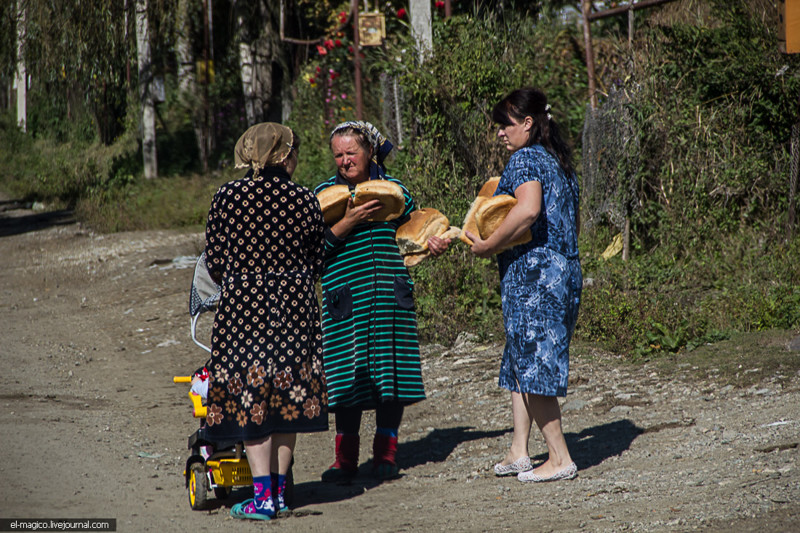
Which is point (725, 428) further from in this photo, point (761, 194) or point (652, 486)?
point (761, 194)

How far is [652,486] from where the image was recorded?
167 inches

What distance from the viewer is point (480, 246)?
14.5 ft

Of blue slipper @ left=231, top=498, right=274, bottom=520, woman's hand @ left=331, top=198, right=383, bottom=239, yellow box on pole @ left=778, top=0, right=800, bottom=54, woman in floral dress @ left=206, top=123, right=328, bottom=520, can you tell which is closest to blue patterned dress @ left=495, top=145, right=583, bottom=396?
woman's hand @ left=331, top=198, right=383, bottom=239

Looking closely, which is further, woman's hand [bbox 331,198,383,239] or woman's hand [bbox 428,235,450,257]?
woman's hand [bbox 428,235,450,257]

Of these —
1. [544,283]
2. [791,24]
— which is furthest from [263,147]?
[791,24]

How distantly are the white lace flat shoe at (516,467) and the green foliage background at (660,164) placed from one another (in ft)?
8.37

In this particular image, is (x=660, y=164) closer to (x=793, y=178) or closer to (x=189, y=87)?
(x=793, y=178)

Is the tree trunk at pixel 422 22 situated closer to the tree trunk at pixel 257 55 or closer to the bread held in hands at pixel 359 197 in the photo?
the bread held in hands at pixel 359 197

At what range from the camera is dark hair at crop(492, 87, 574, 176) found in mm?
4426

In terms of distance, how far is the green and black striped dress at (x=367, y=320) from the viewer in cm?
480

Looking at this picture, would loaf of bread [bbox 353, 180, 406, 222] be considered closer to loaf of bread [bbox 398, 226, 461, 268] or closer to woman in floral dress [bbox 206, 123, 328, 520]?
loaf of bread [bbox 398, 226, 461, 268]

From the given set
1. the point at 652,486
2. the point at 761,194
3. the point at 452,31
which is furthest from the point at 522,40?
the point at 652,486

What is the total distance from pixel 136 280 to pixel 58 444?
619 cm

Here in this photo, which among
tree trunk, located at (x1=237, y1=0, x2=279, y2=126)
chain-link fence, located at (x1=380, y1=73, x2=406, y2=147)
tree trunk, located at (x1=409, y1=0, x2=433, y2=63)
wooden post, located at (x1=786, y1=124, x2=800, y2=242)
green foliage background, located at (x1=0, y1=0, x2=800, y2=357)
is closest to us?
green foliage background, located at (x1=0, y1=0, x2=800, y2=357)
